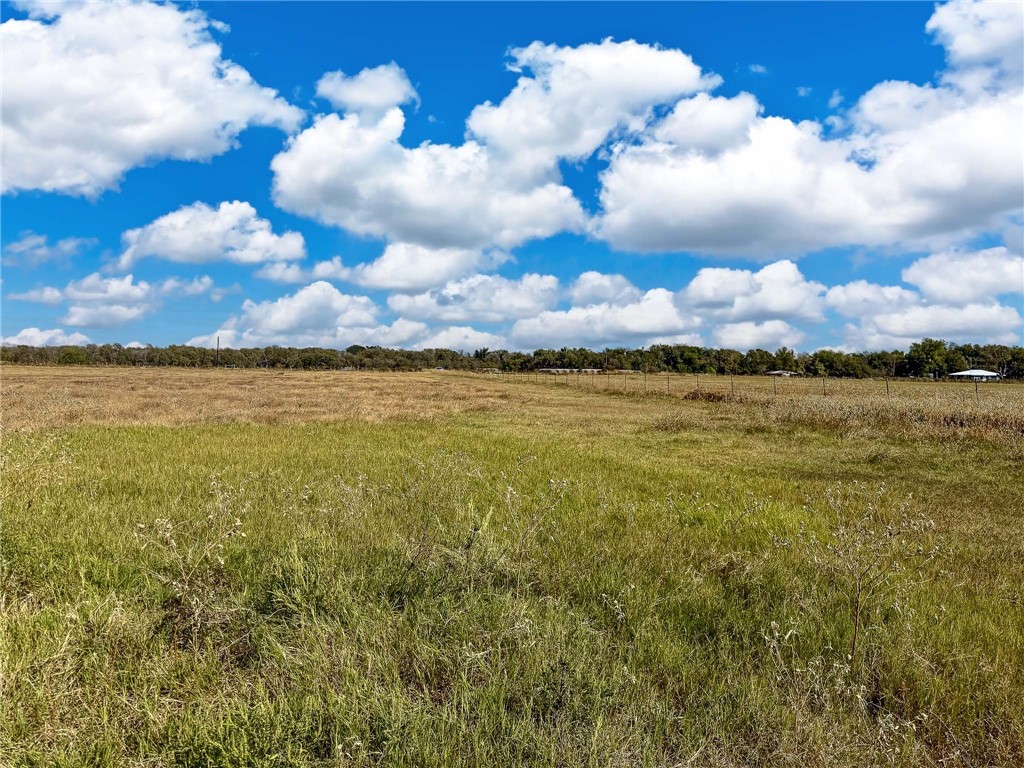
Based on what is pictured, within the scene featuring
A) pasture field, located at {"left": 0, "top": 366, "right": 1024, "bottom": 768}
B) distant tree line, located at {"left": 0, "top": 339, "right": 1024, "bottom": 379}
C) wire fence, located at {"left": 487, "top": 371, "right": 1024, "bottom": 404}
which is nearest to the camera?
pasture field, located at {"left": 0, "top": 366, "right": 1024, "bottom": 768}

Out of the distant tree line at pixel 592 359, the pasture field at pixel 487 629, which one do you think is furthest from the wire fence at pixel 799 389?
the distant tree line at pixel 592 359

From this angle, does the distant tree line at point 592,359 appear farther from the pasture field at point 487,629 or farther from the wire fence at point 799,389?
the pasture field at point 487,629

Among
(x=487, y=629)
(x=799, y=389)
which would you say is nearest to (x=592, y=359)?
(x=799, y=389)

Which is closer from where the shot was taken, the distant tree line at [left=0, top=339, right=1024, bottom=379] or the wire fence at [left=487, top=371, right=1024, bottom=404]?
the wire fence at [left=487, top=371, right=1024, bottom=404]

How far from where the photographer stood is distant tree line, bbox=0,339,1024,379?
4963 inches

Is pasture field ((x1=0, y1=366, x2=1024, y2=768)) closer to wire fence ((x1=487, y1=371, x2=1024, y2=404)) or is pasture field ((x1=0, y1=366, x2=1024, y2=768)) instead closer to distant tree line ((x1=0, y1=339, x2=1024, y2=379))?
wire fence ((x1=487, y1=371, x2=1024, y2=404))

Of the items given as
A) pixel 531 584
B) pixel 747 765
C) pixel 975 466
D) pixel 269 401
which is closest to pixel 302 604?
pixel 531 584

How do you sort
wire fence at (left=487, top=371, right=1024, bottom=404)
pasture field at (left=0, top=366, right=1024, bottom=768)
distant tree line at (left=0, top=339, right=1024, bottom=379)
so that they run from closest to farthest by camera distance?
pasture field at (left=0, top=366, right=1024, bottom=768)
wire fence at (left=487, top=371, right=1024, bottom=404)
distant tree line at (left=0, top=339, right=1024, bottom=379)

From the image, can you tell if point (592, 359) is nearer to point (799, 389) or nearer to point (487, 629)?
point (799, 389)

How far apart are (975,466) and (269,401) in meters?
31.4

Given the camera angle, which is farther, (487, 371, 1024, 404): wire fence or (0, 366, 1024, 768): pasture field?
(487, 371, 1024, 404): wire fence

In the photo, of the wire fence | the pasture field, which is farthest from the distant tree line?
the pasture field

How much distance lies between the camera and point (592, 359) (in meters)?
169

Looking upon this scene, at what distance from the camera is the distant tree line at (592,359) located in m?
126
